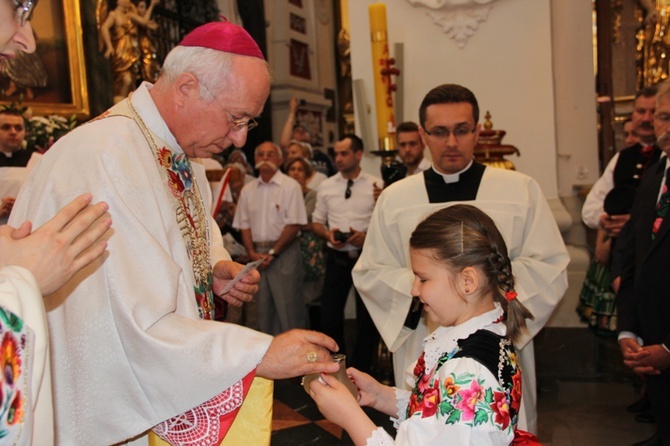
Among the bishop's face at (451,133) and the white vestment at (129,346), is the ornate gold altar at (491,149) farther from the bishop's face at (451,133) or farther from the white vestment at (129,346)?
the white vestment at (129,346)

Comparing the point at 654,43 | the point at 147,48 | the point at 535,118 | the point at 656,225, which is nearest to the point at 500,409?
the point at 656,225

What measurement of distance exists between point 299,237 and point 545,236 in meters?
3.85

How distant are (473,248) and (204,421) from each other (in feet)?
2.82

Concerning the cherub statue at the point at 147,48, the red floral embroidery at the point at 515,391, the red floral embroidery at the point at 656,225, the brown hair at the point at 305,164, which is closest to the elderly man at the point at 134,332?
the red floral embroidery at the point at 515,391

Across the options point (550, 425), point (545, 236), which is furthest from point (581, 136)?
point (545, 236)

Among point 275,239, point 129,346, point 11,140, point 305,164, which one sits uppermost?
point 11,140

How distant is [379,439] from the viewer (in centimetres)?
186

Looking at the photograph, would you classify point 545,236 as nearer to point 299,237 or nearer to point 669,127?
point 669,127

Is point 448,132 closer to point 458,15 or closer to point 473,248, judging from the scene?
point 473,248

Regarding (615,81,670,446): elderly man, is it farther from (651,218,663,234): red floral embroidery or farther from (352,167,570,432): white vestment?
(352,167,570,432): white vestment

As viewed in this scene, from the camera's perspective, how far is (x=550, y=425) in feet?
14.5

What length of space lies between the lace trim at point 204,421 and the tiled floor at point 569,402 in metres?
2.11

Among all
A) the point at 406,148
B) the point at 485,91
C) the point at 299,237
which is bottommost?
the point at 299,237

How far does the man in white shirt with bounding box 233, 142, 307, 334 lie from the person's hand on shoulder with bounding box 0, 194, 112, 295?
501 centimetres
